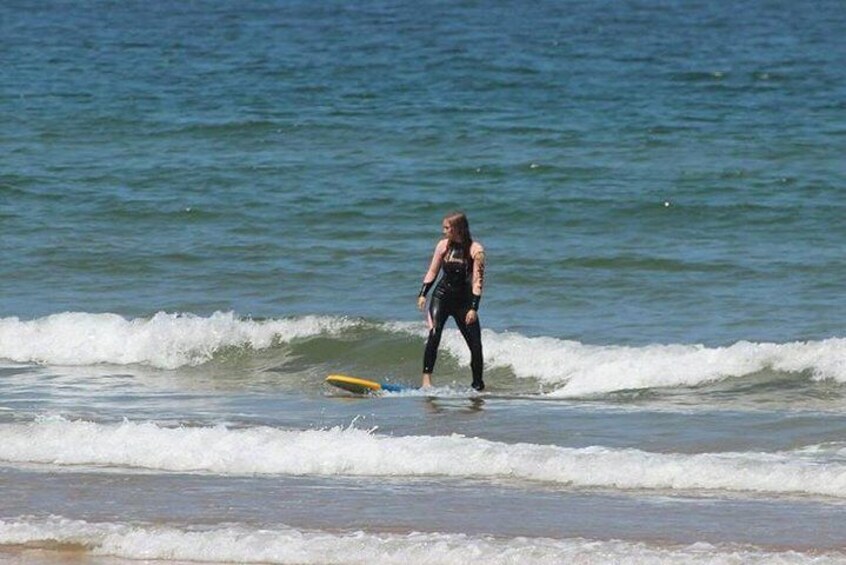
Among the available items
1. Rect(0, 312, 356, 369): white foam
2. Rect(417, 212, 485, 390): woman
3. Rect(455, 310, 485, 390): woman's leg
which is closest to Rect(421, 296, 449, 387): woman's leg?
Rect(417, 212, 485, 390): woman

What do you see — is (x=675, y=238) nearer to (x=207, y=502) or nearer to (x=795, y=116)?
(x=795, y=116)

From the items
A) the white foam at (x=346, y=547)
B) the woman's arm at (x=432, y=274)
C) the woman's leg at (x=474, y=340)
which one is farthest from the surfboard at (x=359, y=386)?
the white foam at (x=346, y=547)

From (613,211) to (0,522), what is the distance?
1426 cm

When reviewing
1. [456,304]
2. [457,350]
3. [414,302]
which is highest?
[456,304]

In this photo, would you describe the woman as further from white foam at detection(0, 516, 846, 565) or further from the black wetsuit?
white foam at detection(0, 516, 846, 565)

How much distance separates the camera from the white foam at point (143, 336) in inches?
639

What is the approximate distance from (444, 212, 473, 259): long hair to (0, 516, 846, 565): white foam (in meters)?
4.88

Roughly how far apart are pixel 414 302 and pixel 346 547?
9.02 m

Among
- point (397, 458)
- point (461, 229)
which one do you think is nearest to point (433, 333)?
point (461, 229)

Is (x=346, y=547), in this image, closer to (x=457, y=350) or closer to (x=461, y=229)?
(x=461, y=229)

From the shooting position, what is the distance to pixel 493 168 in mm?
25547

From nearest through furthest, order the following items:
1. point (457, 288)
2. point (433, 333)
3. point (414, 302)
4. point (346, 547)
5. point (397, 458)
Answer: point (346, 547)
point (397, 458)
point (457, 288)
point (433, 333)
point (414, 302)

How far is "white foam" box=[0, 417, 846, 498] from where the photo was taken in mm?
10211

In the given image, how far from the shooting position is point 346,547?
29.2ft
